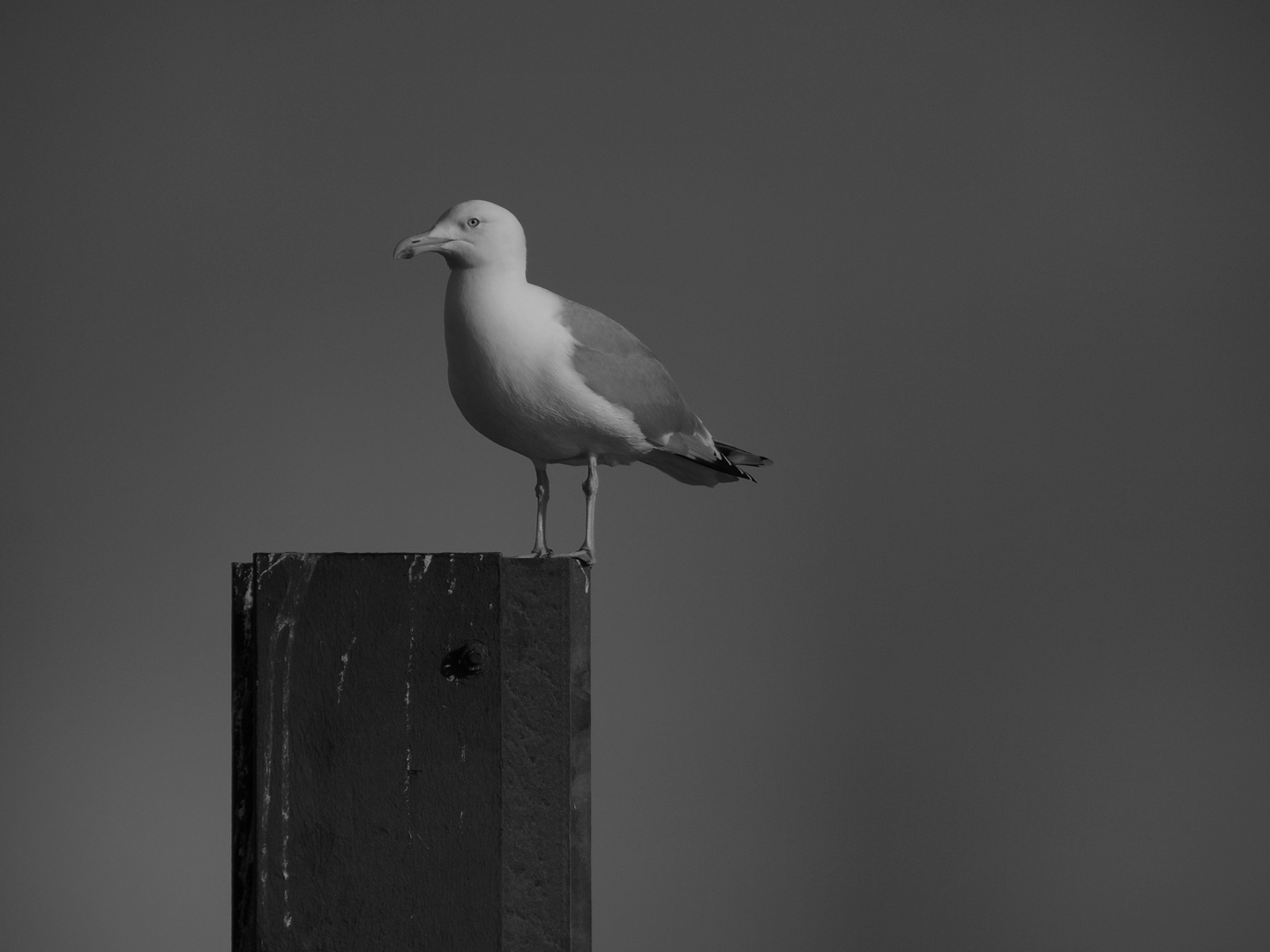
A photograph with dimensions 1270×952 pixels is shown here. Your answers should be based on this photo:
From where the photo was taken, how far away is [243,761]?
2891 millimetres

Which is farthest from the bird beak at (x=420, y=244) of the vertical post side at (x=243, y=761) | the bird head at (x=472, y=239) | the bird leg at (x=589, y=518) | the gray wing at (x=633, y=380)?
the vertical post side at (x=243, y=761)

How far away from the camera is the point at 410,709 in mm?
2834

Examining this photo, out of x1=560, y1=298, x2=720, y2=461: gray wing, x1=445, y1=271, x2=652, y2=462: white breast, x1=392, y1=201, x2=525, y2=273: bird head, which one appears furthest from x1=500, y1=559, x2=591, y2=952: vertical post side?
x1=392, y1=201, x2=525, y2=273: bird head

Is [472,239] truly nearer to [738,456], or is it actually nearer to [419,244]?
[419,244]

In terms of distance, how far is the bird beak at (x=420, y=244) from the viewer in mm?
3029

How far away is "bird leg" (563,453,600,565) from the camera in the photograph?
3139 millimetres

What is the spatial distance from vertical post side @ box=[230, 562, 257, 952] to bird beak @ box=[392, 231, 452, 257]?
2.38 ft

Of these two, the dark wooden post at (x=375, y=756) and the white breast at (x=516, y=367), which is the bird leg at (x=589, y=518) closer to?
the white breast at (x=516, y=367)

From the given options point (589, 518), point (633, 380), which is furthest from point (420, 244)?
point (589, 518)

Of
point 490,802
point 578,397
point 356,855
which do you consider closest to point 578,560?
point 578,397

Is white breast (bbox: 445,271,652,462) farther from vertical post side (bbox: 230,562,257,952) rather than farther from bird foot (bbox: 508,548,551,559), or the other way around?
vertical post side (bbox: 230,562,257,952)

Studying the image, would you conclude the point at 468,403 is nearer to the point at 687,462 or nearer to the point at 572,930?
the point at 687,462

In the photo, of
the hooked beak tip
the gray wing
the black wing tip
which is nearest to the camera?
the hooked beak tip

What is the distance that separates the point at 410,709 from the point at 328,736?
174 millimetres
